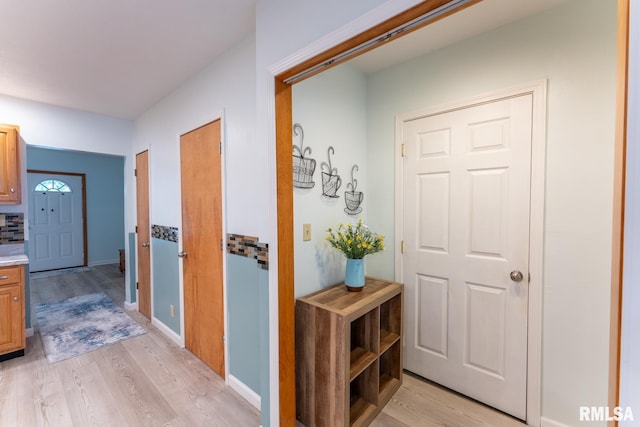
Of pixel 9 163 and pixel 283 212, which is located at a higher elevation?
pixel 9 163

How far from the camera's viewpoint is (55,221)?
18.3ft

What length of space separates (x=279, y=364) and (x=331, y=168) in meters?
1.28

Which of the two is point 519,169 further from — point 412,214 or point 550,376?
point 550,376

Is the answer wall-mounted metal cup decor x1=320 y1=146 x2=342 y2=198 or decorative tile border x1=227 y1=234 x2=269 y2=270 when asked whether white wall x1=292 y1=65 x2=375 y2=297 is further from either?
decorative tile border x1=227 y1=234 x2=269 y2=270

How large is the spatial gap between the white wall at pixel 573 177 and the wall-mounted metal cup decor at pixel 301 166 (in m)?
1.25

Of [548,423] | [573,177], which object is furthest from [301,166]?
[548,423]

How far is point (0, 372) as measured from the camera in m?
2.28

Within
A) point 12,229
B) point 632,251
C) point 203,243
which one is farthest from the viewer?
point 12,229

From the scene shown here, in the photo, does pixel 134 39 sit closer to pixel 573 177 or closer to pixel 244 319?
pixel 244 319

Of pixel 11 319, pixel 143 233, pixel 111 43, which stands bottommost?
pixel 11 319

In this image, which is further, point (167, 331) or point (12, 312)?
point (167, 331)

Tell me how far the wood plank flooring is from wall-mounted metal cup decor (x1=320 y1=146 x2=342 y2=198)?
1.57 m

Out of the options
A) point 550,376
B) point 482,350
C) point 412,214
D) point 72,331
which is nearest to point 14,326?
point 72,331

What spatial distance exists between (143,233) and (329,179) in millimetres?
2594
